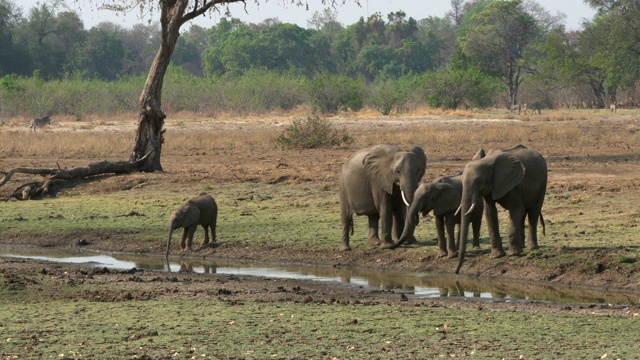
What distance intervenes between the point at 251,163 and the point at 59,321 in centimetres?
1811

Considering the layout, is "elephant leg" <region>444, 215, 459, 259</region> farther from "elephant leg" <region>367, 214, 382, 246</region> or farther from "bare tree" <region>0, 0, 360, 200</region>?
"bare tree" <region>0, 0, 360, 200</region>

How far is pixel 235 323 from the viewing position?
9875mm

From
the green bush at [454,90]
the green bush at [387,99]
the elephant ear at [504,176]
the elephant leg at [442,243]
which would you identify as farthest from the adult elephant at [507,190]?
the green bush at [454,90]

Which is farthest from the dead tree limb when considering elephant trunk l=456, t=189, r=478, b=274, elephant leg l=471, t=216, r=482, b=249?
elephant trunk l=456, t=189, r=478, b=274

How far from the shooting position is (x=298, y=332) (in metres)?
9.44

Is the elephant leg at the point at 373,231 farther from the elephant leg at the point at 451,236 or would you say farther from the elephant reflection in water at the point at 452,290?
the elephant reflection in water at the point at 452,290

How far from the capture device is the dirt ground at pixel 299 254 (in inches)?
476

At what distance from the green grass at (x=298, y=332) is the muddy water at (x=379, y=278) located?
1.90 meters

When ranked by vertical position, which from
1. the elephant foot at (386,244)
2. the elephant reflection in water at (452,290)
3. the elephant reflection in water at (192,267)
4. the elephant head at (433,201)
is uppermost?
the elephant head at (433,201)

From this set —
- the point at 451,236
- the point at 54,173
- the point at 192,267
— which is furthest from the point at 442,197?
the point at 54,173

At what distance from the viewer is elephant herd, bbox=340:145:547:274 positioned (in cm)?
1345

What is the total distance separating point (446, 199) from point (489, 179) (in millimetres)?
715

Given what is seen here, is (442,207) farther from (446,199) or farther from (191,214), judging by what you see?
(191,214)

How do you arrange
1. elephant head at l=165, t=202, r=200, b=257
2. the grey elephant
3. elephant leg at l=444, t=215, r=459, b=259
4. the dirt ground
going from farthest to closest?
elephant head at l=165, t=202, r=200, b=257 → elephant leg at l=444, t=215, r=459, b=259 → the grey elephant → the dirt ground
